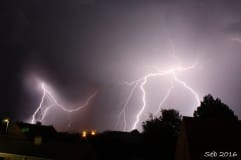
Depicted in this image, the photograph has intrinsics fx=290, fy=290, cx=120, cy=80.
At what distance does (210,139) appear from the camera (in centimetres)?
1569

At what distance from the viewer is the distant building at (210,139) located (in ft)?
49.3

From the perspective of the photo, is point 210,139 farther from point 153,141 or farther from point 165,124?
point 165,124

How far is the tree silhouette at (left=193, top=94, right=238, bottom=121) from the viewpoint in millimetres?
33875

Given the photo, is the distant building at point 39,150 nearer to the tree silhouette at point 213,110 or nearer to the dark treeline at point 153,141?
the dark treeline at point 153,141

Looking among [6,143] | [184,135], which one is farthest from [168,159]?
[6,143]

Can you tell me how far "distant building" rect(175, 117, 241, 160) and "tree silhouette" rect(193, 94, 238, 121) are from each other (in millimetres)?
17070

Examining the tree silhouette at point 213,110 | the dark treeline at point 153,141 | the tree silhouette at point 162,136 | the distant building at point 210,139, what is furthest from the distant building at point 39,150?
the tree silhouette at point 213,110

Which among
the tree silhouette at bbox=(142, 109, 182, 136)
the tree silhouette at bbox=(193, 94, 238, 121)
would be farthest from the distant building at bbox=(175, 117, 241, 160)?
the tree silhouette at bbox=(193, 94, 238, 121)

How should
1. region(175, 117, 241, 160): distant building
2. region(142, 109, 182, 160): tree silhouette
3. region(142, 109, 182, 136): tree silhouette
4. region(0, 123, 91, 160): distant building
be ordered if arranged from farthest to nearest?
region(142, 109, 182, 136): tree silhouette, region(142, 109, 182, 160): tree silhouette, region(0, 123, 91, 160): distant building, region(175, 117, 241, 160): distant building

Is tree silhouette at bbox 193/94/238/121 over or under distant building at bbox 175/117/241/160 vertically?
over

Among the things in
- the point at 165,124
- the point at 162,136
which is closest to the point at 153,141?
the point at 162,136

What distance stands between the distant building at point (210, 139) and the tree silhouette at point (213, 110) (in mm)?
17070

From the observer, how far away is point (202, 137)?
15.8 m

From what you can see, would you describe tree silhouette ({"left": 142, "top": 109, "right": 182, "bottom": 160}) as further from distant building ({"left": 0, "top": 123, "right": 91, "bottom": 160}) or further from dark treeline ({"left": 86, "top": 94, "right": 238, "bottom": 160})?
distant building ({"left": 0, "top": 123, "right": 91, "bottom": 160})
